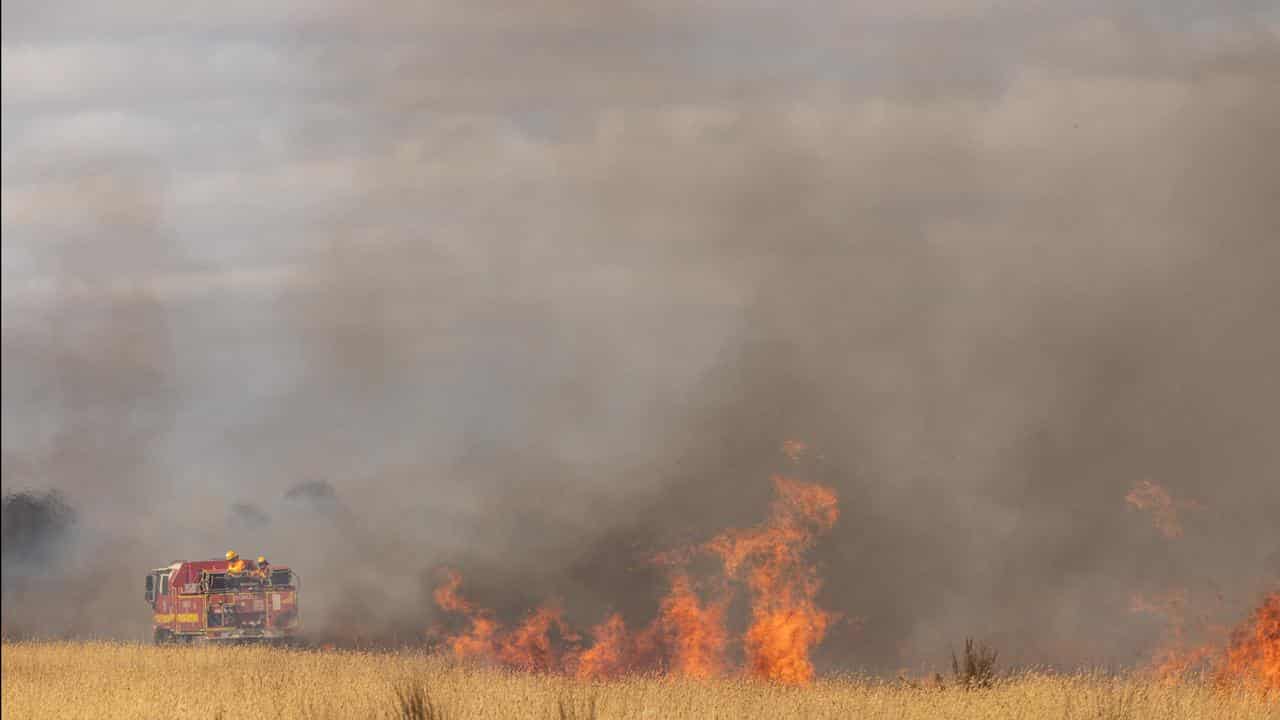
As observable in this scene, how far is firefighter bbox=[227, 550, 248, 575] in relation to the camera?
1702 inches

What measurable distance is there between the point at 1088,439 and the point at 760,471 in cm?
1060

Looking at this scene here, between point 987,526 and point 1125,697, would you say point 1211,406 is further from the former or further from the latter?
point 1125,697

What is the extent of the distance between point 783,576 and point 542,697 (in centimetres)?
1453

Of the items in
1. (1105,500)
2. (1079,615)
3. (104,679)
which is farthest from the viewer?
(1105,500)

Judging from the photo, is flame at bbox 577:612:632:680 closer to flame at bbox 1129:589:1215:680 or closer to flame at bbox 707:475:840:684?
flame at bbox 707:475:840:684

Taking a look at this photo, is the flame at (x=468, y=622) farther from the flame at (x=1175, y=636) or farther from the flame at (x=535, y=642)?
the flame at (x=1175, y=636)

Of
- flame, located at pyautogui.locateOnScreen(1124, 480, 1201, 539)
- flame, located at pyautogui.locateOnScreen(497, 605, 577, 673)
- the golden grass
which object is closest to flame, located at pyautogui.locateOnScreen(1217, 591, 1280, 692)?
the golden grass

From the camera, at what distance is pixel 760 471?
44.8 meters

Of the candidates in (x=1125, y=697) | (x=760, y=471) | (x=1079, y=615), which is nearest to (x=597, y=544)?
(x=760, y=471)

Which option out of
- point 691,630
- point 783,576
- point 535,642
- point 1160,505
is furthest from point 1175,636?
point 535,642

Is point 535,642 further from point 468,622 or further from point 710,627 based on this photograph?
point 710,627

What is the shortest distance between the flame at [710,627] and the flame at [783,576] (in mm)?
26

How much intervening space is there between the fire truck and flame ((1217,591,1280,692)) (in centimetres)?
2512

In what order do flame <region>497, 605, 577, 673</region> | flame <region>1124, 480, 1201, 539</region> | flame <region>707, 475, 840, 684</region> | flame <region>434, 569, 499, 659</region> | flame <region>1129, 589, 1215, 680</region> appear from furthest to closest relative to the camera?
flame <region>1124, 480, 1201, 539</region>
flame <region>434, 569, 499, 659</region>
flame <region>497, 605, 577, 673</region>
flame <region>707, 475, 840, 684</region>
flame <region>1129, 589, 1215, 680</region>
